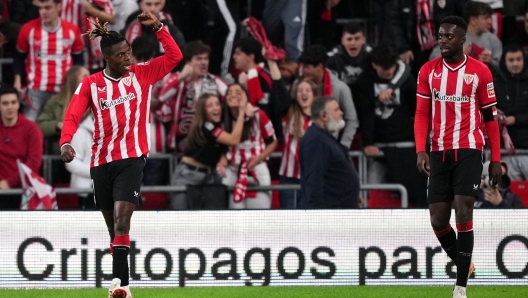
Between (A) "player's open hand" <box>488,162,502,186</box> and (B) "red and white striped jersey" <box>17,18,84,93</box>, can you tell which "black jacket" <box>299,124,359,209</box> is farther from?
(B) "red and white striped jersey" <box>17,18,84,93</box>

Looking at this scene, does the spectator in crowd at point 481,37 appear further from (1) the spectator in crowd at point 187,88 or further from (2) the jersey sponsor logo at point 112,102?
(2) the jersey sponsor logo at point 112,102

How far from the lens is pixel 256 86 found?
10.8m

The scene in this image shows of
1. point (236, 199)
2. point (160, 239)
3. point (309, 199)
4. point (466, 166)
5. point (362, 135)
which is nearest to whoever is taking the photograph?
point (466, 166)

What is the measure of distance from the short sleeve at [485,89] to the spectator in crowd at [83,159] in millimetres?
4707

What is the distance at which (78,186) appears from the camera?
1049 cm

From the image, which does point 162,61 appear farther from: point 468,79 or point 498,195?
point 498,195

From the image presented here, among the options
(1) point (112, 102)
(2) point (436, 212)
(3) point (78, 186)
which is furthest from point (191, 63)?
(2) point (436, 212)

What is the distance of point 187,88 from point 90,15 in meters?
1.59

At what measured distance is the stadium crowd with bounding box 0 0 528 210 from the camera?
10289 millimetres

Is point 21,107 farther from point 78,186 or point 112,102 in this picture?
point 112,102

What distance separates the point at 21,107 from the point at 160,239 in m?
3.38

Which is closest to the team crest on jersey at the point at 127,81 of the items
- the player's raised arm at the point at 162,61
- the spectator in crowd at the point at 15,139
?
the player's raised arm at the point at 162,61

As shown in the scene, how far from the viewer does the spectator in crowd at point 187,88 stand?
10.7 metres

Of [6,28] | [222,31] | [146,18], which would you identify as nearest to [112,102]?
[146,18]
